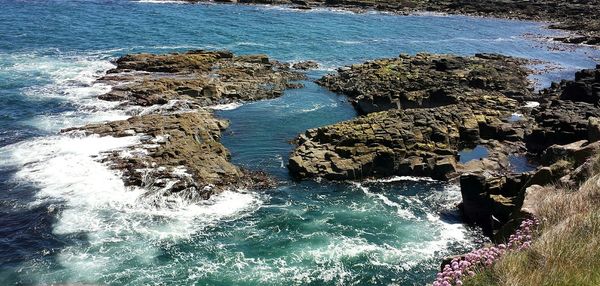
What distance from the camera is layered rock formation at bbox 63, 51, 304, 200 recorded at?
29.6 metres

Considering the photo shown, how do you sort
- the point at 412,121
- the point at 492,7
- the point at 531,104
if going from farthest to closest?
1. the point at 492,7
2. the point at 531,104
3. the point at 412,121

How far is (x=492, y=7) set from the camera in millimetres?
133500

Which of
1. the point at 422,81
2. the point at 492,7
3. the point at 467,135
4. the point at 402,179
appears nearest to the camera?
the point at 402,179

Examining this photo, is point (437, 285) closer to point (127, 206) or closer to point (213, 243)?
point (213, 243)

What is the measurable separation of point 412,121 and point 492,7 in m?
112

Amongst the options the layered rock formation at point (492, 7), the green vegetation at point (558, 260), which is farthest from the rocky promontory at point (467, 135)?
the layered rock formation at point (492, 7)

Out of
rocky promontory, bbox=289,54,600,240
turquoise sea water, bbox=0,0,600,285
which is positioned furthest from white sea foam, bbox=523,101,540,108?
turquoise sea water, bbox=0,0,600,285

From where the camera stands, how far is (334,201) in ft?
94.8

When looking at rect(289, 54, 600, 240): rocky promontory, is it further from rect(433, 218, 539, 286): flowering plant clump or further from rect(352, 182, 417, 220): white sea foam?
rect(433, 218, 539, 286): flowering plant clump

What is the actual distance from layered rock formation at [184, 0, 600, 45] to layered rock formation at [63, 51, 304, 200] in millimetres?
73707

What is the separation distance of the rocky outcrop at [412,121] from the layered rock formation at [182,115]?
18.2 feet

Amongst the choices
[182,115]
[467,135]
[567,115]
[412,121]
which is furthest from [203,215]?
[567,115]

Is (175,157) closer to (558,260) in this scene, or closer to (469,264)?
(469,264)

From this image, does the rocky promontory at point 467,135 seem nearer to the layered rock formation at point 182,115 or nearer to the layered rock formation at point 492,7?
the layered rock formation at point 182,115
